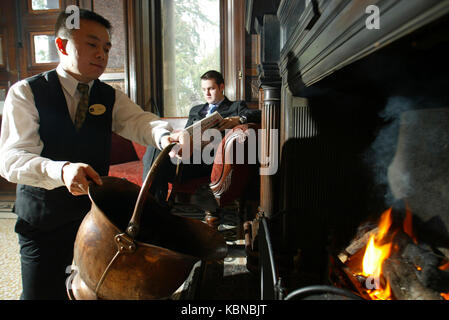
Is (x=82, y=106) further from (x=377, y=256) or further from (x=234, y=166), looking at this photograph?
(x=377, y=256)

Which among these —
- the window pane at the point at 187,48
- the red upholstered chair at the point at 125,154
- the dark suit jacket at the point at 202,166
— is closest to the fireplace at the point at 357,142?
the dark suit jacket at the point at 202,166

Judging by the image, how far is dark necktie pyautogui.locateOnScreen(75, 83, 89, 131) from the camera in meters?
1.11

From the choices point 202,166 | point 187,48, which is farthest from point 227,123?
point 187,48

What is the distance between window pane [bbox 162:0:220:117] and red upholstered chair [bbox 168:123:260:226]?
2259 millimetres

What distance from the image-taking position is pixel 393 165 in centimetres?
110

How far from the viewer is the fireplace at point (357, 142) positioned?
691 millimetres

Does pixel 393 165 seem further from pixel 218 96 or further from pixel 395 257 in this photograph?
pixel 218 96

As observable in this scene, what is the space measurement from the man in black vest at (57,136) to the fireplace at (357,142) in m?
Answer: 0.61

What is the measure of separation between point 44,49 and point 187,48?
1.90 meters

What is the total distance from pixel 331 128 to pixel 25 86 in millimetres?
1229

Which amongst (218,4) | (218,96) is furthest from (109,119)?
(218,4)

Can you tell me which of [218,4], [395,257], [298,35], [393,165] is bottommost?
[395,257]

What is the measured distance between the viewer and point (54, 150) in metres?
1.05

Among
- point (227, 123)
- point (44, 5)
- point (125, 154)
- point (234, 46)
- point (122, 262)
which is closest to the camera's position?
point (122, 262)
